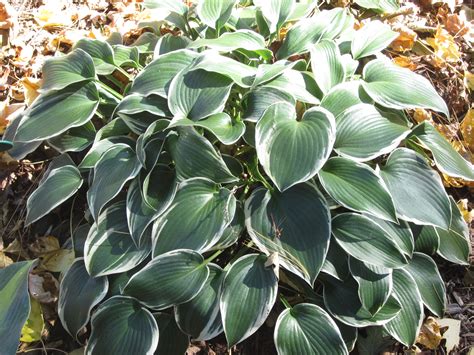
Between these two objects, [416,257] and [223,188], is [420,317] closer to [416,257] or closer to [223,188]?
[416,257]

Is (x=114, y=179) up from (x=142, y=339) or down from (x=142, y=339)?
up

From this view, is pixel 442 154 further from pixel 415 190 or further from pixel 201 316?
pixel 201 316

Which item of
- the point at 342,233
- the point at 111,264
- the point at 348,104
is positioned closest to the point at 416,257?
the point at 342,233

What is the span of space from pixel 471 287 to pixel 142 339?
1.33 meters

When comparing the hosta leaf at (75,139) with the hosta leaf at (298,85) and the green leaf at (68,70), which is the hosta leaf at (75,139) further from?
the hosta leaf at (298,85)

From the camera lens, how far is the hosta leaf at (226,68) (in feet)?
6.59

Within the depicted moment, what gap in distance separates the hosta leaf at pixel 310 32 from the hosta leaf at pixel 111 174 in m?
0.81

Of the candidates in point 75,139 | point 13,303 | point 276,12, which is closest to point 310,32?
point 276,12

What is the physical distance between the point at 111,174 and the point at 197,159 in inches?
13.2

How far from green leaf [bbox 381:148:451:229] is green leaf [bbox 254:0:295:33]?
791 mm

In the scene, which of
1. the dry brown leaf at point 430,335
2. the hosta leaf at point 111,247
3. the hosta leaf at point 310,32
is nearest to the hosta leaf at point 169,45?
the hosta leaf at point 310,32

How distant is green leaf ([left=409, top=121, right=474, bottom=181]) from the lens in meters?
1.99

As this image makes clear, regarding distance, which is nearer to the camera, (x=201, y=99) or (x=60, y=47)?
(x=201, y=99)

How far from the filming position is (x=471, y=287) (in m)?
2.20
